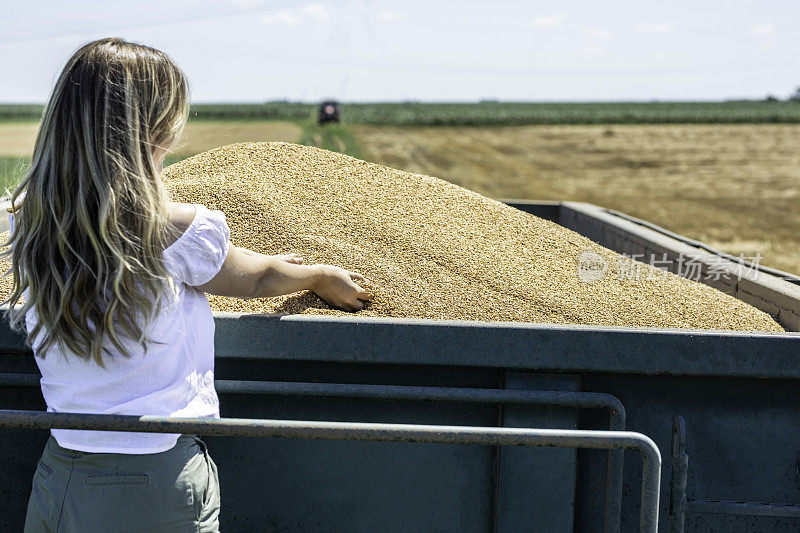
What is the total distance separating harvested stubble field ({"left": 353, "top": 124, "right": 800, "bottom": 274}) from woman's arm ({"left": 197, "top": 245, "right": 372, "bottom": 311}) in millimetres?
2591

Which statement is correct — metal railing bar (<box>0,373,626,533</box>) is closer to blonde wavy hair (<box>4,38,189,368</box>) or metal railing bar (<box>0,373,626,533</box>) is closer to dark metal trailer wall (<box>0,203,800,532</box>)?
dark metal trailer wall (<box>0,203,800,532</box>)

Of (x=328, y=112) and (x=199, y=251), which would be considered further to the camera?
(x=328, y=112)

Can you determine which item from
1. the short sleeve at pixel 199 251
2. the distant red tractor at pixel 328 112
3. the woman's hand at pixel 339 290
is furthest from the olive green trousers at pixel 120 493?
the distant red tractor at pixel 328 112

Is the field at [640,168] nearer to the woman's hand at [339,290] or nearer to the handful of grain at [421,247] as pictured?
the handful of grain at [421,247]

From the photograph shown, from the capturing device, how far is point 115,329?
5.05 feet

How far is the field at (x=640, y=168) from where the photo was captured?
1152 centimetres

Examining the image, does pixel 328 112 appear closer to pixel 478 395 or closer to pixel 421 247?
pixel 421 247

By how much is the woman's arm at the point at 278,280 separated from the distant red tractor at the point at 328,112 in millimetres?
40842

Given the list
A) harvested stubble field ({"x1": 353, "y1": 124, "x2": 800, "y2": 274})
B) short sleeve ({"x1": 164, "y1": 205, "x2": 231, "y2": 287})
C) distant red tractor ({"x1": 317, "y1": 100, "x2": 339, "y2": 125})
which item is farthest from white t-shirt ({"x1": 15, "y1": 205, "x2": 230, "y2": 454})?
distant red tractor ({"x1": 317, "y1": 100, "x2": 339, "y2": 125})

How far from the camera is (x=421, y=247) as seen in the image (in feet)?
8.50

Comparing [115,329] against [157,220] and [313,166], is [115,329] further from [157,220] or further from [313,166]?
[313,166]

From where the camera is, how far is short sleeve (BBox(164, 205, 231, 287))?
158cm

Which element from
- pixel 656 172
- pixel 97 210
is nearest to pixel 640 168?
pixel 656 172

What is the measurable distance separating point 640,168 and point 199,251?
2353 cm
